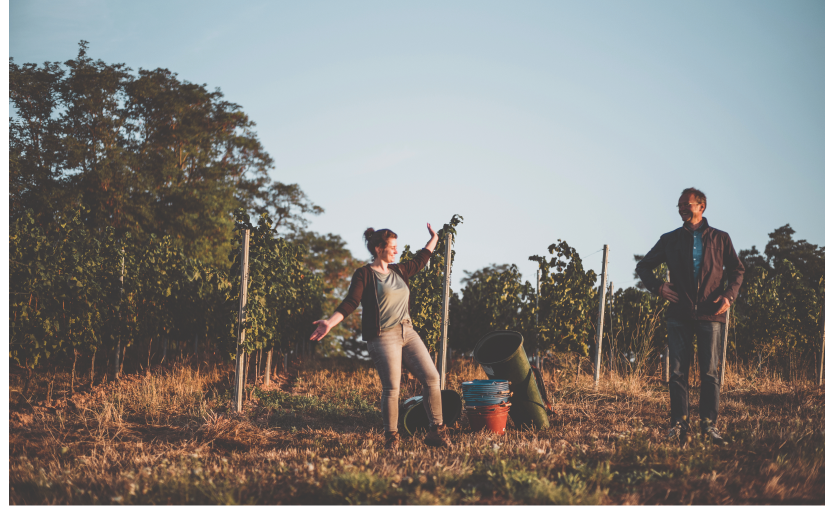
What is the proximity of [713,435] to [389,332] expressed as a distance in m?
2.23

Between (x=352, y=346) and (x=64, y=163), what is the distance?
957cm

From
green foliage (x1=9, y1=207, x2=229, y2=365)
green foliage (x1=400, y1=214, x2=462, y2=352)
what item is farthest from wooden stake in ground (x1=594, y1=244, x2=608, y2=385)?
green foliage (x1=9, y1=207, x2=229, y2=365)

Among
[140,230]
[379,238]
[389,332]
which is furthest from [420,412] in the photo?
[140,230]

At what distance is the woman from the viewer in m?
4.00

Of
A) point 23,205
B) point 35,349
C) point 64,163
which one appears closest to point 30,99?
point 64,163

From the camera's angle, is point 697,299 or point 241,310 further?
point 241,310

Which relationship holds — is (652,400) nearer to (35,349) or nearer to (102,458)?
(102,458)

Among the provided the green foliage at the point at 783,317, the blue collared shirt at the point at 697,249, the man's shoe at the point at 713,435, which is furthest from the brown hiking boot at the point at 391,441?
the green foliage at the point at 783,317

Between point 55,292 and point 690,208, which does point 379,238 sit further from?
point 55,292

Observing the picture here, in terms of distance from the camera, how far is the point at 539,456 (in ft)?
11.6

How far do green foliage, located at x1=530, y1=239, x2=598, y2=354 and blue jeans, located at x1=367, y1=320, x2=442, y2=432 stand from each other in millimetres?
4794

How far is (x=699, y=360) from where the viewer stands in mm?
3828

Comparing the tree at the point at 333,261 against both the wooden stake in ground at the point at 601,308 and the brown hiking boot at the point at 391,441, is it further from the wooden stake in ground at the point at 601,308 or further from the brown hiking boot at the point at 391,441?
the brown hiking boot at the point at 391,441

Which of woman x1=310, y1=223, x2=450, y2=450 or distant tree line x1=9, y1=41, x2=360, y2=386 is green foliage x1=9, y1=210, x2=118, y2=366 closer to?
distant tree line x1=9, y1=41, x2=360, y2=386
